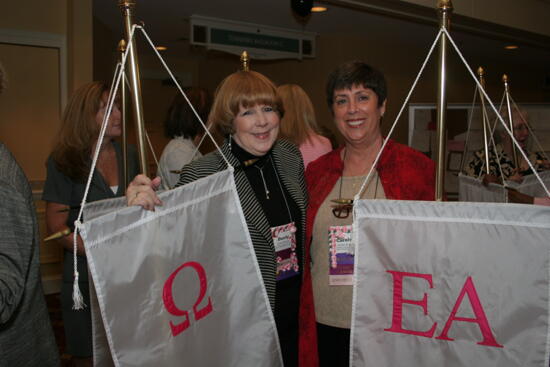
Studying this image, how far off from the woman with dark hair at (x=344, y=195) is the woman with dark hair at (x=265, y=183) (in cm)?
5

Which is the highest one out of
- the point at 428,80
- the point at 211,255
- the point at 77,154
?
the point at 428,80

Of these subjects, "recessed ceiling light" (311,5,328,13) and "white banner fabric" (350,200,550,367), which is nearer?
"white banner fabric" (350,200,550,367)

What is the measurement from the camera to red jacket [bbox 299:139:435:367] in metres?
1.81

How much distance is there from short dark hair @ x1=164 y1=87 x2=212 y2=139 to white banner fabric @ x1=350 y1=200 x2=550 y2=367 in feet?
5.97

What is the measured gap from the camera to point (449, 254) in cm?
130

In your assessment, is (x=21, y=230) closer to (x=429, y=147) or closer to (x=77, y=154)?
(x=77, y=154)

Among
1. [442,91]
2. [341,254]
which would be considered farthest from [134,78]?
[341,254]

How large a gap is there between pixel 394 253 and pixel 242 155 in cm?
72

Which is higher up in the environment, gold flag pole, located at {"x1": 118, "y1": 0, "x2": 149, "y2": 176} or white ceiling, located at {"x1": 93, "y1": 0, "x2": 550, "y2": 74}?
white ceiling, located at {"x1": 93, "y1": 0, "x2": 550, "y2": 74}

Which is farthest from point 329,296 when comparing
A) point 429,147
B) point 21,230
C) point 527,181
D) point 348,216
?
point 429,147

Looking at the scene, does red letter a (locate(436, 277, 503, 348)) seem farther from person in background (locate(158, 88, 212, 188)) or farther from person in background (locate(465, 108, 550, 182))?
person in background (locate(465, 108, 550, 182))

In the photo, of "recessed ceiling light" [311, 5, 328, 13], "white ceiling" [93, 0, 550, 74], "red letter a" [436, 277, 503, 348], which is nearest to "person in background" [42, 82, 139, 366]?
"red letter a" [436, 277, 503, 348]

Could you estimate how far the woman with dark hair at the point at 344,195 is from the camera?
5.92 ft

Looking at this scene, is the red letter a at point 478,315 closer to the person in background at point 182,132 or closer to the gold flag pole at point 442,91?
the gold flag pole at point 442,91
